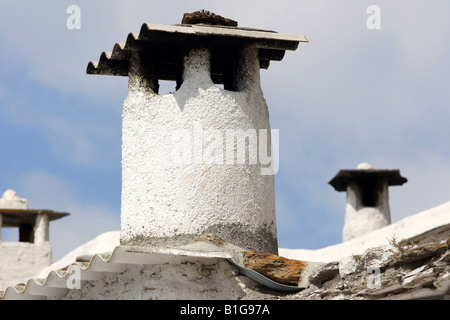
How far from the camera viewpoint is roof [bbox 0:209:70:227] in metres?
20.8

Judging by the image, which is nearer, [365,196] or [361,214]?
[361,214]

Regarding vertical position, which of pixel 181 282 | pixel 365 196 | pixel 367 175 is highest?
pixel 367 175

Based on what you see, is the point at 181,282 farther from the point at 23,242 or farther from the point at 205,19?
the point at 23,242

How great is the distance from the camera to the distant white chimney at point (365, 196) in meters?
21.2

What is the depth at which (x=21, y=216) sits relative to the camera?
69.8 ft

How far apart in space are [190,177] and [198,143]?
295 mm

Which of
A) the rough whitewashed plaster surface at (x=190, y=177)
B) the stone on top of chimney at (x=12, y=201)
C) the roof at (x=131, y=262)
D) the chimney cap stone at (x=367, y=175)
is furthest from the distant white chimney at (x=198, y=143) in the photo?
the chimney cap stone at (x=367, y=175)

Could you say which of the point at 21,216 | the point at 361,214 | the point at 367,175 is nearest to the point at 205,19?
the point at 361,214

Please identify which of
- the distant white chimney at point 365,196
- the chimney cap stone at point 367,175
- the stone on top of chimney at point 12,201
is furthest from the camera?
the chimney cap stone at point 367,175

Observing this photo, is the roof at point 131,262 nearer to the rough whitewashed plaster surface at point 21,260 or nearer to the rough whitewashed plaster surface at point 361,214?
the rough whitewashed plaster surface at point 21,260
